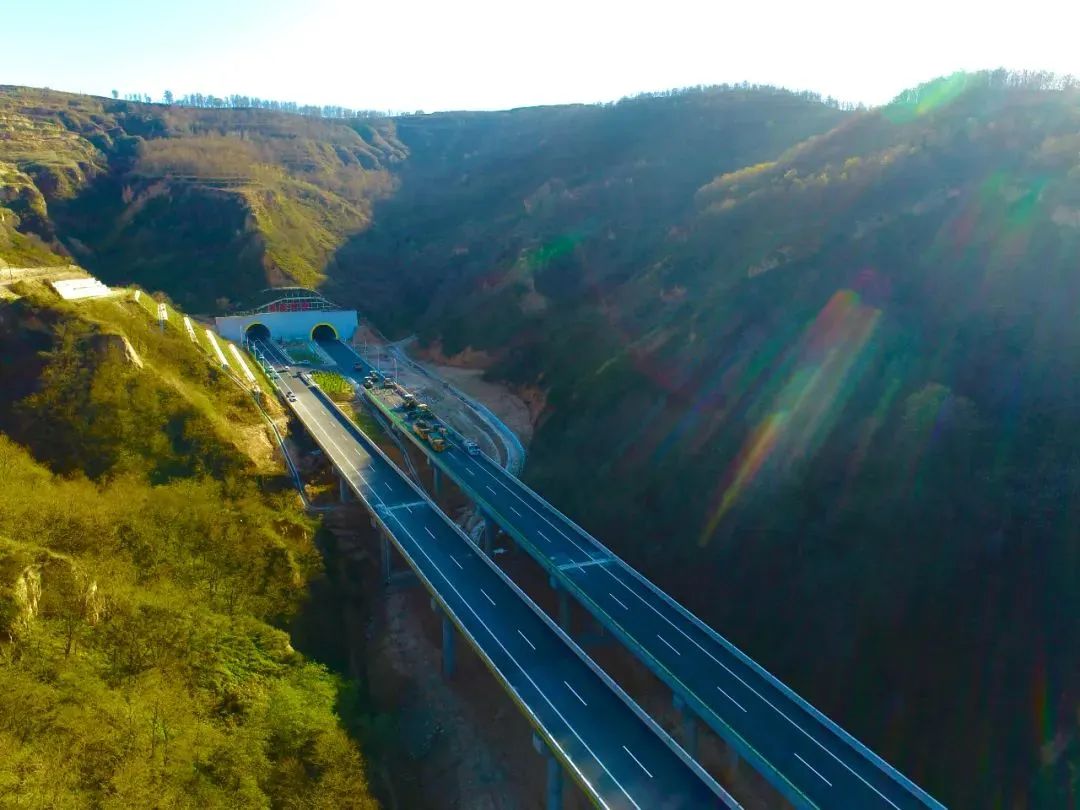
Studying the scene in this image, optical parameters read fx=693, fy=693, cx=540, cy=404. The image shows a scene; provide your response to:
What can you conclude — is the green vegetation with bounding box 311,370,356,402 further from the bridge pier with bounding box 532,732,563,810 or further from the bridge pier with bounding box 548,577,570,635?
the bridge pier with bounding box 532,732,563,810

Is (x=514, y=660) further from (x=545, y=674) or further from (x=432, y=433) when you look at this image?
(x=432, y=433)

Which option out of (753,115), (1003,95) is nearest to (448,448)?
(1003,95)

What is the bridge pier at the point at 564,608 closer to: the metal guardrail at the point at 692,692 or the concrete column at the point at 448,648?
the metal guardrail at the point at 692,692

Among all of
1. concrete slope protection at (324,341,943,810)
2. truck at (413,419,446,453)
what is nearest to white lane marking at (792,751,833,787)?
concrete slope protection at (324,341,943,810)

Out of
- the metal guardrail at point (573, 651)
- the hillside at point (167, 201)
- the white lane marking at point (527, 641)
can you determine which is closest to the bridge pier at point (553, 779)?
the metal guardrail at point (573, 651)

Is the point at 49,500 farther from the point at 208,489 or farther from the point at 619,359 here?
the point at 619,359

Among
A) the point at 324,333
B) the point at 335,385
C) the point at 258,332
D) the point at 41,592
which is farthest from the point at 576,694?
the point at 258,332
